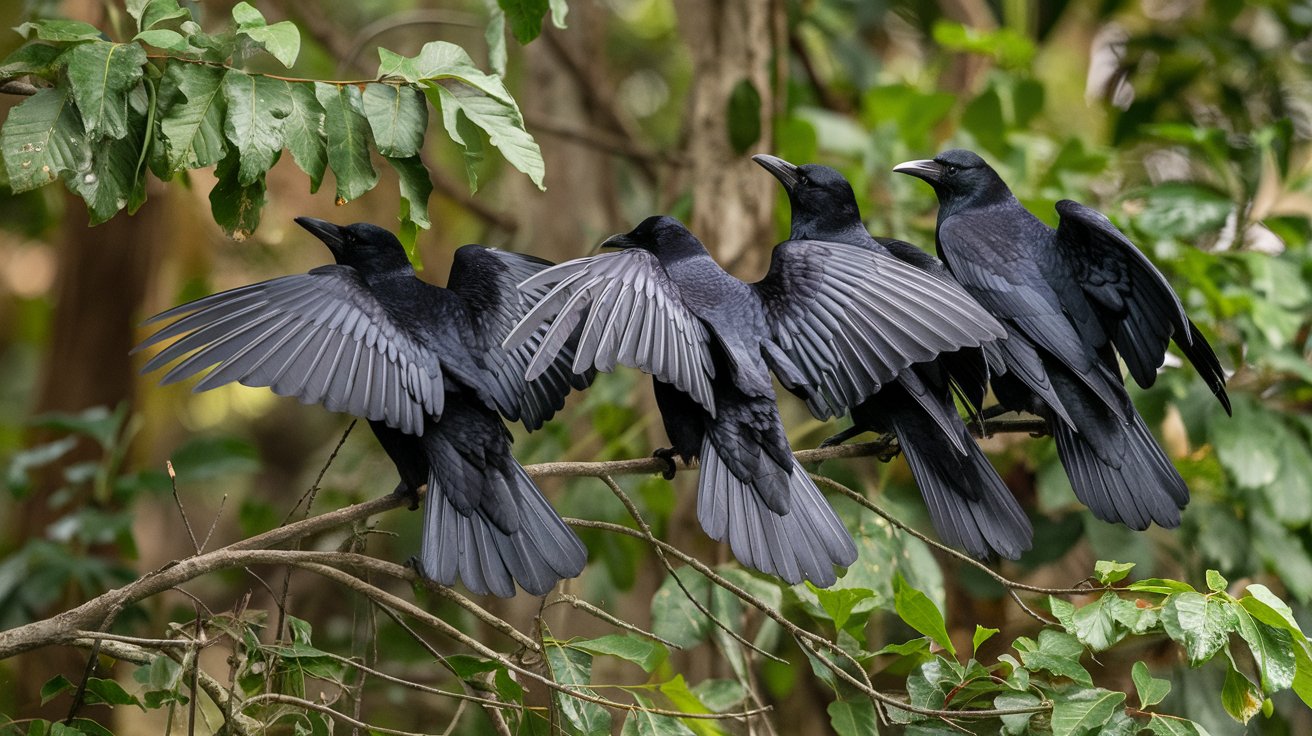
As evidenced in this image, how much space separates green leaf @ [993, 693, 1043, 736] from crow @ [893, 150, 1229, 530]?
0.55m

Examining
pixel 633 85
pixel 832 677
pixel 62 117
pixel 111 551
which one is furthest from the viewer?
pixel 633 85

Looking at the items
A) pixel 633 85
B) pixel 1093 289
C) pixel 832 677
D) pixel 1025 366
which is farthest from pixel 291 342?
pixel 633 85

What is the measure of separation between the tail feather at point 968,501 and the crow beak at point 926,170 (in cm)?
86

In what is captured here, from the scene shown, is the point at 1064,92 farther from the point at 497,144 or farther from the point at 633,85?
the point at 497,144

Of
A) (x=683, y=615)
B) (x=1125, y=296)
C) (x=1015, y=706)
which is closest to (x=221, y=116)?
(x=683, y=615)

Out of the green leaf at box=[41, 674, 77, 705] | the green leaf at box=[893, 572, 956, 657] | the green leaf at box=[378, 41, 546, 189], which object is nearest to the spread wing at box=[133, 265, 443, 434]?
the green leaf at box=[378, 41, 546, 189]

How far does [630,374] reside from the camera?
4.94 metres

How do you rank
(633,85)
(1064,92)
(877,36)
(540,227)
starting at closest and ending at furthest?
1. (540,227)
2. (1064,92)
3. (877,36)
4. (633,85)

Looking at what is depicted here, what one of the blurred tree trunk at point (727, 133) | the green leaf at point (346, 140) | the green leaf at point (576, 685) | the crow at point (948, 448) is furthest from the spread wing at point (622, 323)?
the blurred tree trunk at point (727, 133)

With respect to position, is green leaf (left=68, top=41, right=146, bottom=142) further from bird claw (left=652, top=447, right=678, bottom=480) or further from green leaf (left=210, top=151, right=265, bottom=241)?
bird claw (left=652, top=447, right=678, bottom=480)

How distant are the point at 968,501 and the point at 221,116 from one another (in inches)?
73.5

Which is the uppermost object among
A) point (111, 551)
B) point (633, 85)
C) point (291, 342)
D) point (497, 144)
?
point (497, 144)

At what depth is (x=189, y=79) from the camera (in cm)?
244

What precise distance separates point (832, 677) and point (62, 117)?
2.11 m
